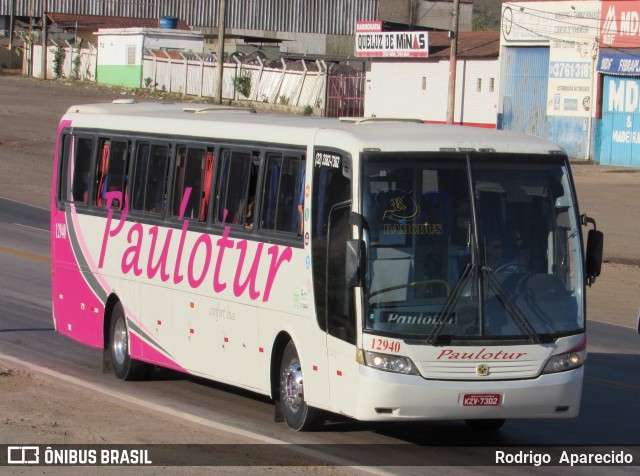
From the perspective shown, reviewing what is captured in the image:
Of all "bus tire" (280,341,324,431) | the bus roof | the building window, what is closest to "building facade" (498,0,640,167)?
the building window

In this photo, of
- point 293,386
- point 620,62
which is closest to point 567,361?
point 293,386

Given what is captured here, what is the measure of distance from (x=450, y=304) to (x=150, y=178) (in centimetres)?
497

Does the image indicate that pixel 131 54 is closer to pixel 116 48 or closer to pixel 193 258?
pixel 116 48

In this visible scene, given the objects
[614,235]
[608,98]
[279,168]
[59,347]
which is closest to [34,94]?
[608,98]

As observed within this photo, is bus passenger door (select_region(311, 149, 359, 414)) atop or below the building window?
below

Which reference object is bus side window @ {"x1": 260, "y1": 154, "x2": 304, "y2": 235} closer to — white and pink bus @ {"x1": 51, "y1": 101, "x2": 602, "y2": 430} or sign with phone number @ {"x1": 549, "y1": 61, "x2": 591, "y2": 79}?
white and pink bus @ {"x1": 51, "y1": 101, "x2": 602, "y2": 430}

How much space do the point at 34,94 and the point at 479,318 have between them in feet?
192

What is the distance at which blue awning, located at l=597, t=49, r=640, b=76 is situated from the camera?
4444cm

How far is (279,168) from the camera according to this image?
11.3 m

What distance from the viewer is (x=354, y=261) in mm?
9461

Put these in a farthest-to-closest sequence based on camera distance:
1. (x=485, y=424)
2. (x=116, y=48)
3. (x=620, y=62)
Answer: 1. (x=116, y=48)
2. (x=620, y=62)
3. (x=485, y=424)

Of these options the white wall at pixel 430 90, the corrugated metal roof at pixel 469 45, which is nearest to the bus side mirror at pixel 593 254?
the white wall at pixel 430 90

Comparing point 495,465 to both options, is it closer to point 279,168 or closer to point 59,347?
point 279,168

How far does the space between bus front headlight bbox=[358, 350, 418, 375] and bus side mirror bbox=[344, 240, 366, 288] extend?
23.3 inches
